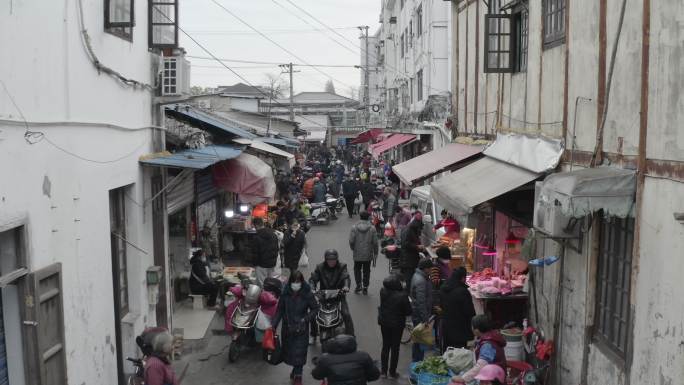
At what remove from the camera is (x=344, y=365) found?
23.5ft

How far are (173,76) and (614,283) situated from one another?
711 cm

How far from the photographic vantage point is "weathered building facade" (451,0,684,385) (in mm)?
5797

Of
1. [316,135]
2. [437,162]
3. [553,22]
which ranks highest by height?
[553,22]

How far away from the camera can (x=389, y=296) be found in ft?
32.8

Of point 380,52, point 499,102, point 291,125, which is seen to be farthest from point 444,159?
point 380,52

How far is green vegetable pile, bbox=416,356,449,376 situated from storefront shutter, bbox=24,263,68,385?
171 inches

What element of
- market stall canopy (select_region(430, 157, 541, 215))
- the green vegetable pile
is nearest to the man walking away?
market stall canopy (select_region(430, 157, 541, 215))

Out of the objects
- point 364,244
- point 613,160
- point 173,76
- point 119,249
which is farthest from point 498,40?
point 119,249

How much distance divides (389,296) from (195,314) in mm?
4820

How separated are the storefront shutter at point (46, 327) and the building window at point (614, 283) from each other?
18.5 ft

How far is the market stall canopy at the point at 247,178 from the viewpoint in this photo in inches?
520

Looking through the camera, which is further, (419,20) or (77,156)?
(419,20)

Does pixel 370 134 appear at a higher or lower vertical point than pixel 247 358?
higher

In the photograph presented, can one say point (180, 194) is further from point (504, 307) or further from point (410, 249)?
point (504, 307)
